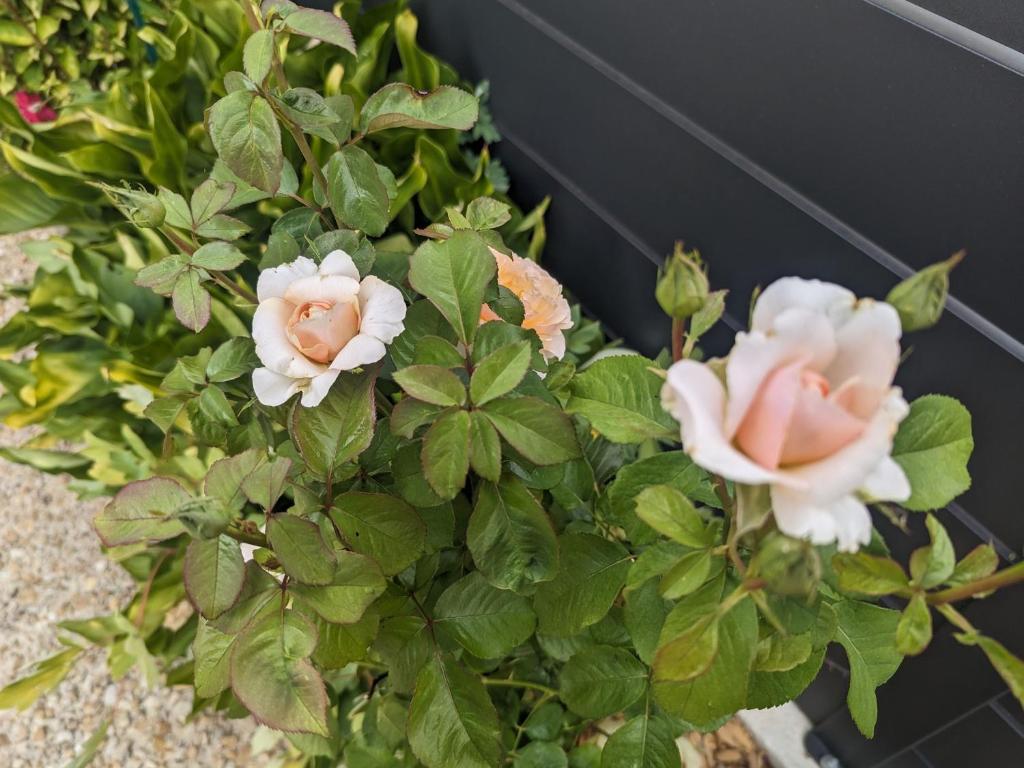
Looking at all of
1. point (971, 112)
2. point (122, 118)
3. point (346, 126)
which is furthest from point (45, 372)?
point (971, 112)

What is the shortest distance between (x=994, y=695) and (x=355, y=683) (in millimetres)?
801

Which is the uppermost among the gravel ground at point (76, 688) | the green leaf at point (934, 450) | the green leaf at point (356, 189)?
the green leaf at point (934, 450)

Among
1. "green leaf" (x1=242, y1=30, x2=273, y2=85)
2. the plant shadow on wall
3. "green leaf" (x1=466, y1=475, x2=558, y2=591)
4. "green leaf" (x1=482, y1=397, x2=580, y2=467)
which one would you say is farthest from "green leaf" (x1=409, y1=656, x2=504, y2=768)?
"green leaf" (x1=242, y1=30, x2=273, y2=85)

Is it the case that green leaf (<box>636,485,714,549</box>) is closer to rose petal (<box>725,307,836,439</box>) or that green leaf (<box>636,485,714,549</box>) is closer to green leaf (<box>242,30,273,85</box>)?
rose petal (<box>725,307,836,439</box>)

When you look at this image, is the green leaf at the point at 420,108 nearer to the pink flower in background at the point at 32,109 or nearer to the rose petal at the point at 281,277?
the rose petal at the point at 281,277

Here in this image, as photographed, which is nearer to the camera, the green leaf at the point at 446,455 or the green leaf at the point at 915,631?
the green leaf at the point at 915,631

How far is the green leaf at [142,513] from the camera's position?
1.49 feet

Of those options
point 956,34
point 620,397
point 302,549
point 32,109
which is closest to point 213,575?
point 302,549

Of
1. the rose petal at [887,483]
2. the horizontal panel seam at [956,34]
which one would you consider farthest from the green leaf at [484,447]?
the horizontal panel seam at [956,34]

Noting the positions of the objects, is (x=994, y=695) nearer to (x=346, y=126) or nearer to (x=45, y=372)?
(x=346, y=126)

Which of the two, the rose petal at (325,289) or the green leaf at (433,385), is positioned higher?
the rose petal at (325,289)

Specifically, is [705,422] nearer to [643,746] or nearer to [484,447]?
[484,447]

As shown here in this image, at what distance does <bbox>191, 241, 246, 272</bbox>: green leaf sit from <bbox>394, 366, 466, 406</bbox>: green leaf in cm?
15

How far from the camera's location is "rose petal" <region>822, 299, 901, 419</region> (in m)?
0.29
